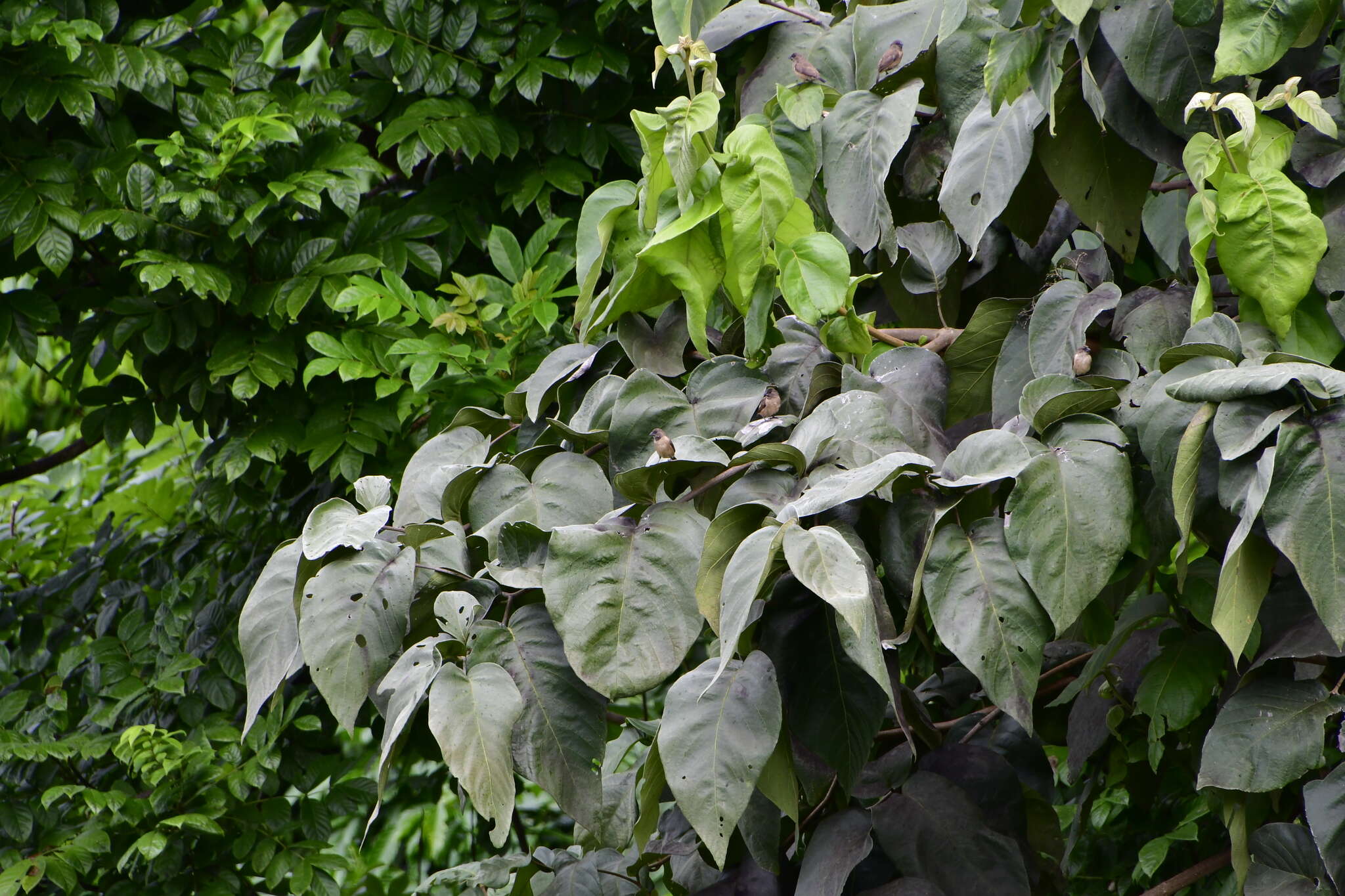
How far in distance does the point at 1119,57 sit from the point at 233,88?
1.72 m

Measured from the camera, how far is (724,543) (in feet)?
2.52

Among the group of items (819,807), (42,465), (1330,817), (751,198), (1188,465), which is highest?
(751,198)

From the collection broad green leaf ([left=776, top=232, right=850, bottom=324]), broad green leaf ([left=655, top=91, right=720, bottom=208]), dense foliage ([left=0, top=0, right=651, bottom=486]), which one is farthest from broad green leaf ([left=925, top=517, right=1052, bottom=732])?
dense foliage ([left=0, top=0, right=651, bottom=486])

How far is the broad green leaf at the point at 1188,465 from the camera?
734 millimetres

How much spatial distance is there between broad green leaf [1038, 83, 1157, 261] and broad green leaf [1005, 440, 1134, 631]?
1.06 ft

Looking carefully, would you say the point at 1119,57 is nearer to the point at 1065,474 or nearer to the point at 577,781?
the point at 1065,474

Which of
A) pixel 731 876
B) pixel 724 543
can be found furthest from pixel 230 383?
pixel 724 543

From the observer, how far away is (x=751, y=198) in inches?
35.2

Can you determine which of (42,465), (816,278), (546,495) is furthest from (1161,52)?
(42,465)

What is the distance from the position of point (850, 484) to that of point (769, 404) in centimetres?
27

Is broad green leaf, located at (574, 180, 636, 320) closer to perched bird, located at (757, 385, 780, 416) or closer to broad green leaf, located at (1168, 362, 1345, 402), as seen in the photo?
perched bird, located at (757, 385, 780, 416)

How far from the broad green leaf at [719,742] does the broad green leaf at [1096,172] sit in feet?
1.64

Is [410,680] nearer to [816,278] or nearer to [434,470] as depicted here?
[434,470]

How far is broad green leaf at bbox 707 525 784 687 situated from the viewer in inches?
26.5
